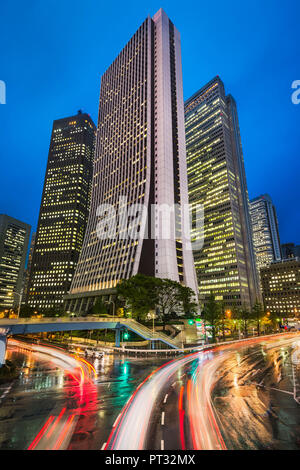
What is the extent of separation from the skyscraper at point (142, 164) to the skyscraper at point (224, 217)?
64350mm

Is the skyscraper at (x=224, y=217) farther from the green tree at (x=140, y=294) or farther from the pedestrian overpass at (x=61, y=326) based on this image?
the pedestrian overpass at (x=61, y=326)

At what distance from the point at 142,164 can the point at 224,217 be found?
8284 centimetres

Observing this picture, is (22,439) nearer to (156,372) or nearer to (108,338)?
(156,372)

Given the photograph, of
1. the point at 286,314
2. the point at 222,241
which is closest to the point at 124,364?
the point at 222,241

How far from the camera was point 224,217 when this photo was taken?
567 ft

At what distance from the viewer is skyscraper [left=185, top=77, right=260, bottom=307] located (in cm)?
16275

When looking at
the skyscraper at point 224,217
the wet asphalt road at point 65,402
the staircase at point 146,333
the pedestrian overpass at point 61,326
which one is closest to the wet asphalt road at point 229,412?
the wet asphalt road at point 65,402

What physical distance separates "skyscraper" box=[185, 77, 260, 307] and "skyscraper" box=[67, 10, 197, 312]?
64350 millimetres
